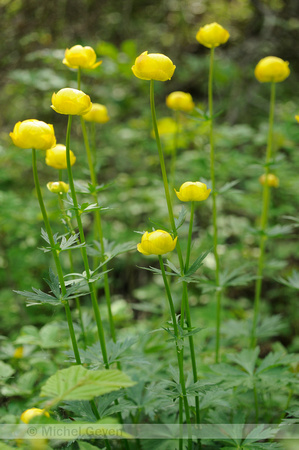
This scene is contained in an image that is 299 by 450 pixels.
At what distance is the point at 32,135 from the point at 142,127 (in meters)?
1.79

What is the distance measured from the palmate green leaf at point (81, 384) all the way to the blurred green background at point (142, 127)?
3.05ft

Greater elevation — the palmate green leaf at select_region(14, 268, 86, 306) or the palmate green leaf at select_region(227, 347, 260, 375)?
the palmate green leaf at select_region(14, 268, 86, 306)

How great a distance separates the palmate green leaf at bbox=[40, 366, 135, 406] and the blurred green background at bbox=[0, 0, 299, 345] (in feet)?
3.05

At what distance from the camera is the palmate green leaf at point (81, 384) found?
22.9 inches

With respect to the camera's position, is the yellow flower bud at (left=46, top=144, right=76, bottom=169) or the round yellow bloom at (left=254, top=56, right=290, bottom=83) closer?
the yellow flower bud at (left=46, top=144, right=76, bottom=169)

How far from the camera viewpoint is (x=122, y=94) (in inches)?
115

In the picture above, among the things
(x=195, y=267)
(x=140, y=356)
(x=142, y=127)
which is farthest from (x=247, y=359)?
(x=142, y=127)

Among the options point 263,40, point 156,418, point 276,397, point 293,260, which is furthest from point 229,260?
point 263,40

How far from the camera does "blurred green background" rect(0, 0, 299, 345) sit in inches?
73.7

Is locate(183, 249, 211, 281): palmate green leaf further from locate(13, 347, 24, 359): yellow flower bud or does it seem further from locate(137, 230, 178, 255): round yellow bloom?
locate(13, 347, 24, 359): yellow flower bud

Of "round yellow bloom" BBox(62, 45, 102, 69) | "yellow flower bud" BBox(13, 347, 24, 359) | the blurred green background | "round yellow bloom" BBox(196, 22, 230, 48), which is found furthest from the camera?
the blurred green background

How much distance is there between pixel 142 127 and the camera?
2.45 metres

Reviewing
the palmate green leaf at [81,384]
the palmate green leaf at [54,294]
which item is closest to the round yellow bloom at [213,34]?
the palmate green leaf at [54,294]

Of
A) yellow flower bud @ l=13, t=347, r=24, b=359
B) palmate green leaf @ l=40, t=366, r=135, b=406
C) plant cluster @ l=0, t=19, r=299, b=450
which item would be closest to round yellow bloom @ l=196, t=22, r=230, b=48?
plant cluster @ l=0, t=19, r=299, b=450
